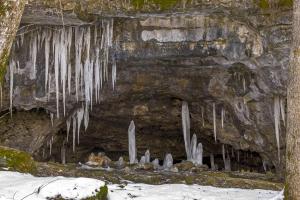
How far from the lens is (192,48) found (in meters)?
12.8

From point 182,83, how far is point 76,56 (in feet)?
9.98

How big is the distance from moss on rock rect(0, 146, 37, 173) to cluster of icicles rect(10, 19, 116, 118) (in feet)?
11.9

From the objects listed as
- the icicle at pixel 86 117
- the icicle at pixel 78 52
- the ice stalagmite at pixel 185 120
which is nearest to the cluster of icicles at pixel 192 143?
the ice stalagmite at pixel 185 120

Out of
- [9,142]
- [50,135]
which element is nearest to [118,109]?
[50,135]

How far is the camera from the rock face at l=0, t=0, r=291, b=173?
12.0m

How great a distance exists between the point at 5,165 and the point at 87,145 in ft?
25.8

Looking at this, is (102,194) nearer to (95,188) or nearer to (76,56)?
(95,188)

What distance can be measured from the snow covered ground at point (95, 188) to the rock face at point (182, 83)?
4084 mm

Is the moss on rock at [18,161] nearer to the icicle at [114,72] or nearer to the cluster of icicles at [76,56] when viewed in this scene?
the cluster of icicles at [76,56]

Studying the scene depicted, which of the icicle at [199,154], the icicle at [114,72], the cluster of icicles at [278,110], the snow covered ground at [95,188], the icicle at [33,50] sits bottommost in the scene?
the icicle at [199,154]

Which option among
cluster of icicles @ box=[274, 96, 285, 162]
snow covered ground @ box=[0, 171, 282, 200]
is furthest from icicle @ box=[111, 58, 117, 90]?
snow covered ground @ box=[0, 171, 282, 200]

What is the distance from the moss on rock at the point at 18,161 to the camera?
31.0ft

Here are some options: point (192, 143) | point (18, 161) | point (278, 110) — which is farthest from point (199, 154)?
point (18, 161)

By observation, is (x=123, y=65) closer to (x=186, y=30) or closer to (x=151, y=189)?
(x=186, y=30)
